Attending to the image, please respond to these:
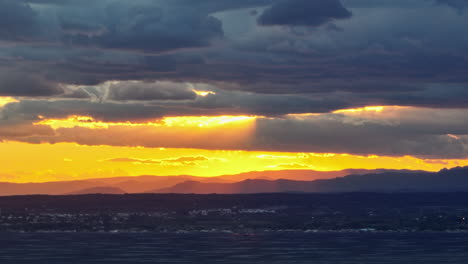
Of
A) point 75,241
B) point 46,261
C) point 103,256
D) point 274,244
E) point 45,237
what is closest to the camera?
point 46,261

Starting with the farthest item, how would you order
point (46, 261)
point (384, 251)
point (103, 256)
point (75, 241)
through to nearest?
point (75, 241), point (384, 251), point (103, 256), point (46, 261)

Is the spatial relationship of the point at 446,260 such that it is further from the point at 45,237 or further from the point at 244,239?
the point at 45,237

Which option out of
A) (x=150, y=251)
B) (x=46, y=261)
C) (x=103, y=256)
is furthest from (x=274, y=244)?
(x=46, y=261)

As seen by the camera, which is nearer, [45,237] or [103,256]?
[103,256]

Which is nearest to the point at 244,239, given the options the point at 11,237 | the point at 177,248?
the point at 177,248

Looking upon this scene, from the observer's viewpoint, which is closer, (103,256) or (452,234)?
(103,256)

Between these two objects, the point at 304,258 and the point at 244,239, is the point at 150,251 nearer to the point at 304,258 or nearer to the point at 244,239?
the point at 304,258
